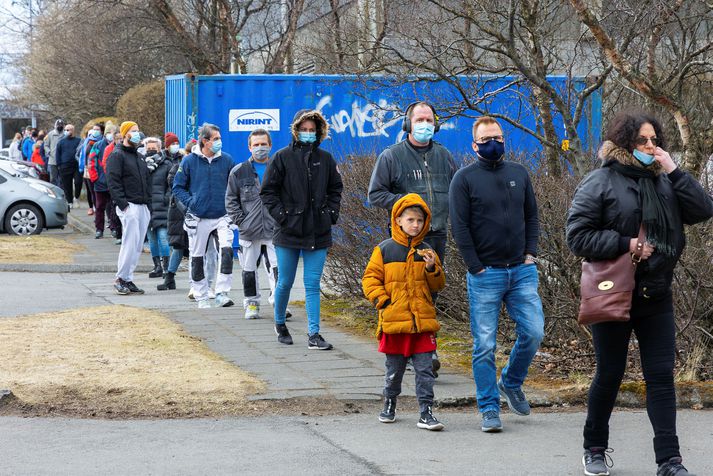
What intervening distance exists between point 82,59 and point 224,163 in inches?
816

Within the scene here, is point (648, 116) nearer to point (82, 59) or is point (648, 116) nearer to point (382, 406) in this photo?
point (382, 406)

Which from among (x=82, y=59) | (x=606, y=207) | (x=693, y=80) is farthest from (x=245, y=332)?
(x=82, y=59)

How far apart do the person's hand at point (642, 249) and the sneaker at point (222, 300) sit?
703cm

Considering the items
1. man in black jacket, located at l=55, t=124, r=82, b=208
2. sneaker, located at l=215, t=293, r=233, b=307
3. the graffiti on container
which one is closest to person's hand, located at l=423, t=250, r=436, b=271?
sneaker, located at l=215, t=293, r=233, b=307

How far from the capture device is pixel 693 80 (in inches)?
586

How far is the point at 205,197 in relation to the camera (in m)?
11.7

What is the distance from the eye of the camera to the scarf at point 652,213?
5523 mm

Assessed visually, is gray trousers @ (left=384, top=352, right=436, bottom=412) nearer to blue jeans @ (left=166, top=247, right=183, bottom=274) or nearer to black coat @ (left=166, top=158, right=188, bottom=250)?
black coat @ (left=166, top=158, right=188, bottom=250)

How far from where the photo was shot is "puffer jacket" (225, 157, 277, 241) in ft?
35.3

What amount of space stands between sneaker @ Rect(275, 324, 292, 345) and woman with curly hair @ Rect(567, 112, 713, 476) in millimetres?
4186

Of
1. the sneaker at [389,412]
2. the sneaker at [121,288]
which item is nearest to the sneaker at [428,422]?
the sneaker at [389,412]

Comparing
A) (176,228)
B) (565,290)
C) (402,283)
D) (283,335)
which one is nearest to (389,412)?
(402,283)

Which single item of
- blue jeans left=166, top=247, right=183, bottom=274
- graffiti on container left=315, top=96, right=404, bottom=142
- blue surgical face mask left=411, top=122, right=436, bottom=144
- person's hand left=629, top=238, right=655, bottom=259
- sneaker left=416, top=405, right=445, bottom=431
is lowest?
sneaker left=416, top=405, right=445, bottom=431

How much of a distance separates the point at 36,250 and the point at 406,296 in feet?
42.9
